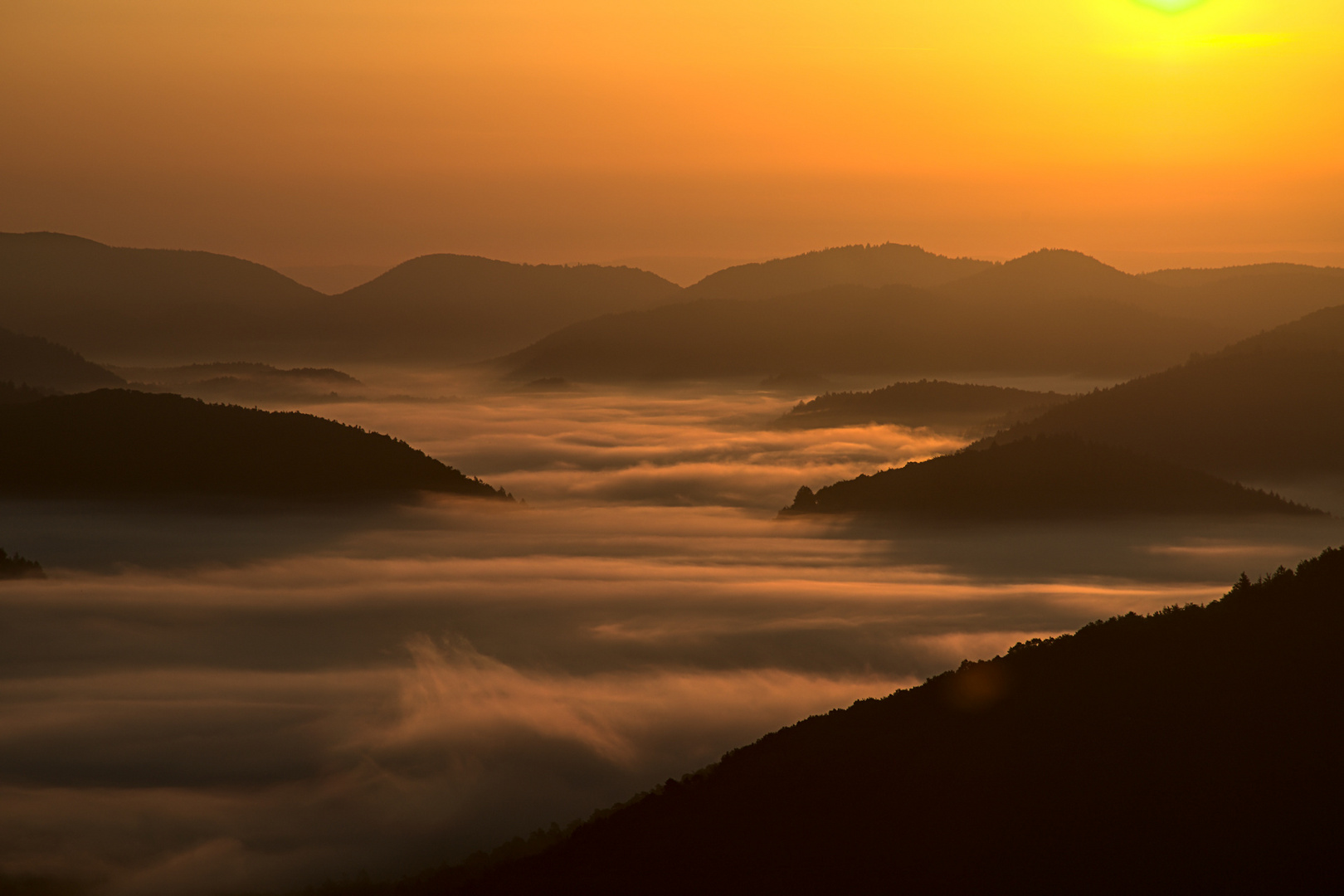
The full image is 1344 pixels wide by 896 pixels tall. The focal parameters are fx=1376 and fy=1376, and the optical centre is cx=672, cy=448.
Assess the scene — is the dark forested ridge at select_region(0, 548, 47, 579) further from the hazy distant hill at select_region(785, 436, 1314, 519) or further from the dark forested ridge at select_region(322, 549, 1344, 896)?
the dark forested ridge at select_region(322, 549, 1344, 896)

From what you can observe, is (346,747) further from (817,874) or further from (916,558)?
(916,558)

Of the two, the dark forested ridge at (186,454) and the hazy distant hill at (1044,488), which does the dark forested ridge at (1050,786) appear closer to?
the hazy distant hill at (1044,488)

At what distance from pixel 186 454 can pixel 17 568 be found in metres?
48.0

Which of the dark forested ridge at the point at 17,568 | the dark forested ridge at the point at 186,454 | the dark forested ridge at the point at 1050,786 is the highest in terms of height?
the dark forested ridge at the point at 186,454

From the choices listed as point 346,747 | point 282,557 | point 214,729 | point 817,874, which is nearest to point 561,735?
point 346,747

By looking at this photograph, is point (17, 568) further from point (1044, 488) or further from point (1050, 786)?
Result: point (1050, 786)

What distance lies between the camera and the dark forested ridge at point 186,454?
18562 centimetres

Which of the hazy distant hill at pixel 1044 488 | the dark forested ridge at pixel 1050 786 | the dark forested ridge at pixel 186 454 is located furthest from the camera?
the dark forested ridge at pixel 186 454

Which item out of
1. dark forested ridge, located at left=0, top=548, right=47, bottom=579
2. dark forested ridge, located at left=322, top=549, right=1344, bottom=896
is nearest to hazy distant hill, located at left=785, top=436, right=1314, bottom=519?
dark forested ridge, located at left=0, top=548, right=47, bottom=579

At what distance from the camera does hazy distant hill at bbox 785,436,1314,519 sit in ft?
556

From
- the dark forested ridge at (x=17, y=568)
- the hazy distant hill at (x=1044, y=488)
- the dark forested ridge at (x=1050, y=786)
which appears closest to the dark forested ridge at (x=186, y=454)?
the dark forested ridge at (x=17, y=568)

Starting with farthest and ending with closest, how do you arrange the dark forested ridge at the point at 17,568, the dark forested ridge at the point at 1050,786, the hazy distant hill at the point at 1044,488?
the hazy distant hill at the point at 1044,488, the dark forested ridge at the point at 17,568, the dark forested ridge at the point at 1050,786

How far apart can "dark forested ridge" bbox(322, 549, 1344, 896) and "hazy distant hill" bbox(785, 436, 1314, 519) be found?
4879 inches

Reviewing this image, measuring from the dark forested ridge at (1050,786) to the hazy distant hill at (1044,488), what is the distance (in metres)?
124
